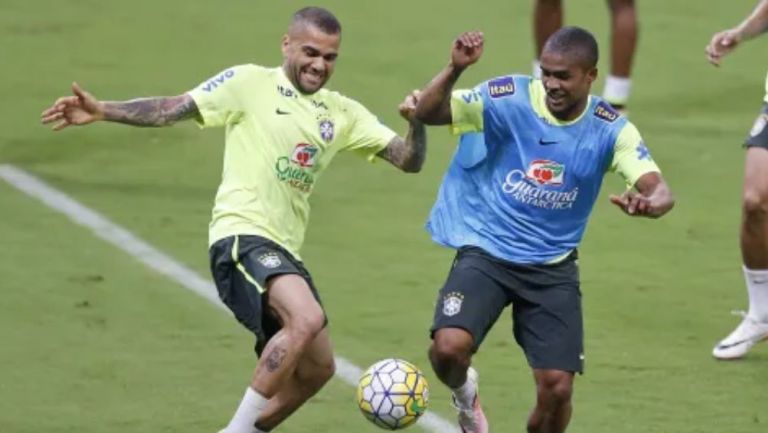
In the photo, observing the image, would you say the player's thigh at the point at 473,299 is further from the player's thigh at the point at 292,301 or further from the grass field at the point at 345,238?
the grass field at the point at 345,238

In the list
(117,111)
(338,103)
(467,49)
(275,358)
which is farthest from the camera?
(338,103)

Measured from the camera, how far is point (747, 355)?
12.3m

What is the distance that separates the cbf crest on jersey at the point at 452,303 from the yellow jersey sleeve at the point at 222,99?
146cm

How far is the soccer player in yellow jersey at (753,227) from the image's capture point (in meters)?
12.0

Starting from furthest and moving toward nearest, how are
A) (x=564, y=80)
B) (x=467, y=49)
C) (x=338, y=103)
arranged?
(x=338, y=103), (x=564, y=80), (x=467, y=49)

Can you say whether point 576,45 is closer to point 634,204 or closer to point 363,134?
point 634,204

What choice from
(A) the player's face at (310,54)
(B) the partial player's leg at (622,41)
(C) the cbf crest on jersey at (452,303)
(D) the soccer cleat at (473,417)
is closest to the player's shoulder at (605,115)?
(C) the cbf crest on jersey at (452,303)

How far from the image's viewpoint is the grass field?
11.4 m

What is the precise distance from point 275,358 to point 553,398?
1.38 meters

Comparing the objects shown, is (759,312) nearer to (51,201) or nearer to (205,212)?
(205,212)

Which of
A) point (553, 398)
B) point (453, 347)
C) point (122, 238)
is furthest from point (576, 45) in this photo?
point (122, 238)

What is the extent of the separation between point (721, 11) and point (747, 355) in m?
9.52

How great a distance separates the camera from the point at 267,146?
10.2 m

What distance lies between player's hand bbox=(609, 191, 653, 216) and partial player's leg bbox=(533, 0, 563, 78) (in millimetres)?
6912
